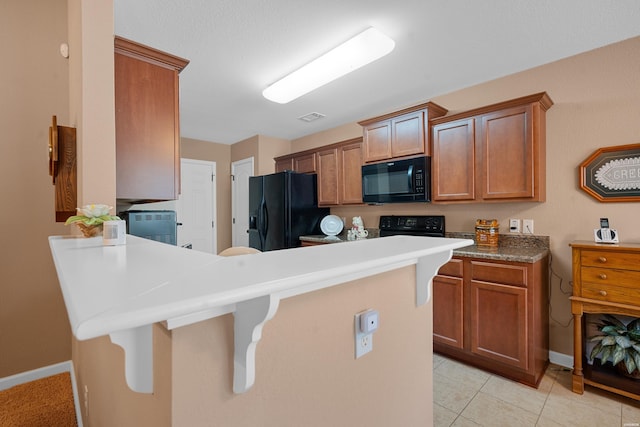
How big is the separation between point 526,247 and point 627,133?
1.04m

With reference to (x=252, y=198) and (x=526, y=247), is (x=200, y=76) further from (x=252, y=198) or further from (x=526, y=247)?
(x=526, y=247)

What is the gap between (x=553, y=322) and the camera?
2441 mm

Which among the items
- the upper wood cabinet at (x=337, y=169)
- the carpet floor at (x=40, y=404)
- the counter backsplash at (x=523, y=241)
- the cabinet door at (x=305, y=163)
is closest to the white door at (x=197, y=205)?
the cabinet door at (x=305, y=163)

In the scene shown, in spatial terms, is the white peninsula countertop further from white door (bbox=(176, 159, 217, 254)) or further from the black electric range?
white door (bbox=(176, 159, 217, 254))

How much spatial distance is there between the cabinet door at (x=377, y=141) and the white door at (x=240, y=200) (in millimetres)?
2194

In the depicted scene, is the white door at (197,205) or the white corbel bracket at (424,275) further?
the white door at (197,205)

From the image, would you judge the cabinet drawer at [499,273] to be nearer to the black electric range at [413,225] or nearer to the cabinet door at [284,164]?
the black electric range at [413,225]

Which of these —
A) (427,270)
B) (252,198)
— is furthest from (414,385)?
(252,198)

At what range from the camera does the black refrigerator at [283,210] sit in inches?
150

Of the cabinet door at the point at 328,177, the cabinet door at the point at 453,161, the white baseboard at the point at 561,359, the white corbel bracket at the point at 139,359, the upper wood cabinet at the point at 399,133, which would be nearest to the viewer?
the white corbel bracket at the point at 139,359

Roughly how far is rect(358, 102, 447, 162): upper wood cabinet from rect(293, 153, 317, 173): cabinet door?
97 centimetres

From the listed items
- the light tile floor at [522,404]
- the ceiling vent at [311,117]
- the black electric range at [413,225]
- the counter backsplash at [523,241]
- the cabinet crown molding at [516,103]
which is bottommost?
the light tile floor at [522,404]

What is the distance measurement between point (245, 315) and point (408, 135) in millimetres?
2776

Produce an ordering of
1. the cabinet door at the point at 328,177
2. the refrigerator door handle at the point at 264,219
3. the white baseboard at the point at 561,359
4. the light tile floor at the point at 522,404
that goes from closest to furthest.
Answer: the light tile floor at the point at 522,404 < the white baseboard at the point at 561,359 < the cabinet door at the point at 328,177 < the refrigerator door handle at the point at 264,219
